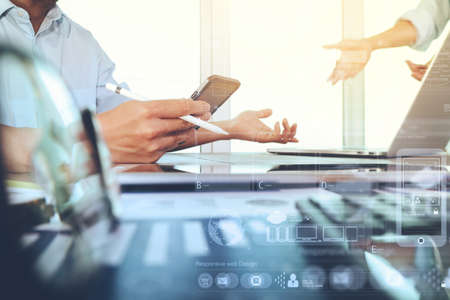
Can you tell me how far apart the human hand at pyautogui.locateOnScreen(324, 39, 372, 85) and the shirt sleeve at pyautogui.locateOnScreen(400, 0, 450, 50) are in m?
0.07

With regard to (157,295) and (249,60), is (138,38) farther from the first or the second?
(157,295)

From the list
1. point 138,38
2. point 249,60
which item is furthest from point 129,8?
point 249,60

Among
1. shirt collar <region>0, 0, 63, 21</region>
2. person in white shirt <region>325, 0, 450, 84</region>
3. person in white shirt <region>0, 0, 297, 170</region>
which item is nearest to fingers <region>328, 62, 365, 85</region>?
person in white shirt <region>325, 0, 450, 84</region>

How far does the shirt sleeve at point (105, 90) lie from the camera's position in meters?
0.36

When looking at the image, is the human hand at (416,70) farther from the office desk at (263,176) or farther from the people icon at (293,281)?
the people icon at (293,281)

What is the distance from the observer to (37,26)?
36 cm

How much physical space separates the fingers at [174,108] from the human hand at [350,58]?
196mm

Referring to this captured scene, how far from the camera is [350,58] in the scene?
1.36 ft

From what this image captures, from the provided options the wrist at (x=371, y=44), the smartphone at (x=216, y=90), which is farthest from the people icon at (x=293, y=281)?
the wrist at (x=371, y=44)

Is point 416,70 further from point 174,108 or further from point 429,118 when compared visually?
point 174,108

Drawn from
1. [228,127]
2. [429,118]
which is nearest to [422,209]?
[429,118]

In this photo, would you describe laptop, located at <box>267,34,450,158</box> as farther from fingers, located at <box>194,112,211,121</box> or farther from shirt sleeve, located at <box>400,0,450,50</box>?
fingers, located at <box>194,112,211,121</box>

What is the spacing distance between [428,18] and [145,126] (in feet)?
1.36

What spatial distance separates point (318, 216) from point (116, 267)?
0.19 metres
